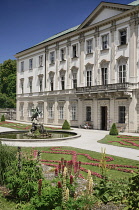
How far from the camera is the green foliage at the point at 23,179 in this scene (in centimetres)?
582

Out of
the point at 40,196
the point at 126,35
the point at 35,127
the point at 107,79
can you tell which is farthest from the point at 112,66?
the point at 40,196

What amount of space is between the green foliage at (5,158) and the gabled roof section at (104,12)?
2374cm

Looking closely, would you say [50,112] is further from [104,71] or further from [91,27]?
[91,27]

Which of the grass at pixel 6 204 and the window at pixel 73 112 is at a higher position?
the window at pixel 73 112

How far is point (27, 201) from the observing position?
5.94 meters

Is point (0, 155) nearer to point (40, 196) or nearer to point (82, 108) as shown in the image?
point (40, 196)

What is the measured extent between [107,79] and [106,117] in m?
5.18

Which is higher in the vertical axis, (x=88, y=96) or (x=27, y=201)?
(x=88, y=96)

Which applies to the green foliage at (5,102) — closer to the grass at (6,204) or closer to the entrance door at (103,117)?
the entrance door at (103,117)

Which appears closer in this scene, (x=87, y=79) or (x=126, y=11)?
(x=126, y=11)

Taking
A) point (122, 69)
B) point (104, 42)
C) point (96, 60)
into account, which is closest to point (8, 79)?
point (96, 60)

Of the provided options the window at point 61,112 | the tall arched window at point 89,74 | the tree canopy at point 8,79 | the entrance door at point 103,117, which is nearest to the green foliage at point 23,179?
the entrance door at point 103,117

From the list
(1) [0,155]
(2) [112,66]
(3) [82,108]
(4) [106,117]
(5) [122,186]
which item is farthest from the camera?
(3) [82,108]

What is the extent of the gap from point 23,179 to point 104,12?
27657 millimetres
